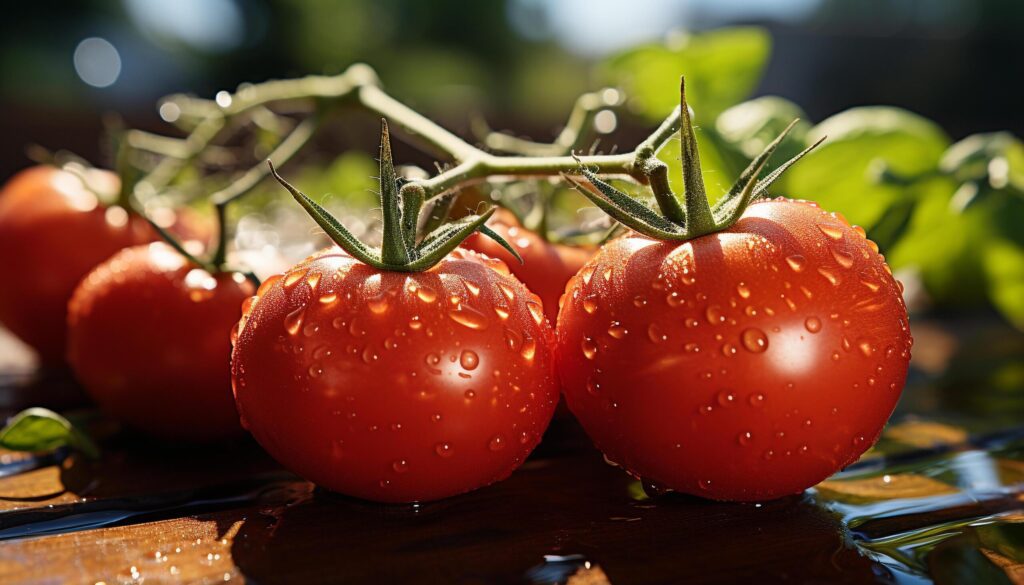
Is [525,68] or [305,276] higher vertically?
[525,68]

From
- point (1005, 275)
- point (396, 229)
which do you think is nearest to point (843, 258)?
point (396, 229)

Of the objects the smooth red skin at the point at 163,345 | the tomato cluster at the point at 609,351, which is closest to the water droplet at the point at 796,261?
the tomato cluster at the point at 609,351

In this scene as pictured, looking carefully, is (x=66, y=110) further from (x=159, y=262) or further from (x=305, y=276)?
(x=305, y=276)

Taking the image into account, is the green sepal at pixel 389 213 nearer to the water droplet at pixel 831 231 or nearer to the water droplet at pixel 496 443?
the water droplet at pixel 496 443

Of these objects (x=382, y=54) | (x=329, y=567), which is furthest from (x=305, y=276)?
(x=382, y=54)

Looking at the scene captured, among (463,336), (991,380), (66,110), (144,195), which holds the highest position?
(66,110)

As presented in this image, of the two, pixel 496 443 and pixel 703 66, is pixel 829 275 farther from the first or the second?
pixel 703 66
